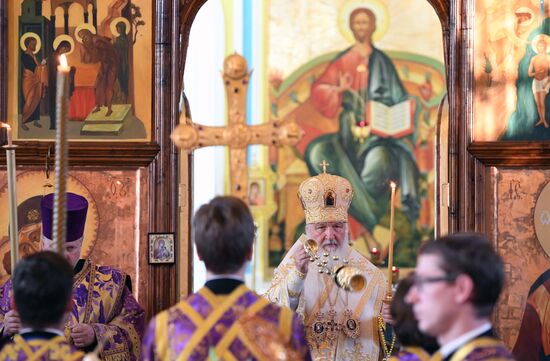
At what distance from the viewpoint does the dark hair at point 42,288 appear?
12.1 feet

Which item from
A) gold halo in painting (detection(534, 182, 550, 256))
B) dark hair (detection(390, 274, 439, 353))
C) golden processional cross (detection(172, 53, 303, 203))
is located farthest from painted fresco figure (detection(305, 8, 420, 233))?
dark hair (detection(390, 274, 439, 353))

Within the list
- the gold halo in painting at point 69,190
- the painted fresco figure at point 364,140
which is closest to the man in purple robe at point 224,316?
the gold halo in painting at point 69,190

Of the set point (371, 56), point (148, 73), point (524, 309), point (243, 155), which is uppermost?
point (371, 56)

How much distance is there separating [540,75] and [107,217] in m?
3.49

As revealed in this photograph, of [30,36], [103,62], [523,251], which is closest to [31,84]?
[30,36]

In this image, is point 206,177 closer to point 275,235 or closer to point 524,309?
point 275,235

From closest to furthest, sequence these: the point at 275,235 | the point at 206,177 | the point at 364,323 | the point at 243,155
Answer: the point at 243,155, the point at 364,323, the point at 206,177, the point at 275,235

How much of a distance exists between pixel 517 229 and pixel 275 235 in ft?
24.2

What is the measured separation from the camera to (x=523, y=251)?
8336 mm

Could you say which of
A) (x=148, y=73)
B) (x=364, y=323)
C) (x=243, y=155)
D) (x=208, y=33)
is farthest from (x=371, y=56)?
(x=243, y=155)

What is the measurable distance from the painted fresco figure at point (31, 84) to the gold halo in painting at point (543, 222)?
3861mm

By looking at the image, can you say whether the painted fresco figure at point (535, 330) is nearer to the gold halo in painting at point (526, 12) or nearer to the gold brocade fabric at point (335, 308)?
the gold brocade fabric at point (335, 308)

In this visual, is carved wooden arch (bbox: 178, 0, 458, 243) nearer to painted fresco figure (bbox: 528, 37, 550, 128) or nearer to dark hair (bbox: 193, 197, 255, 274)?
painted fresco figure (bbox: 528, 37, 550, 128)

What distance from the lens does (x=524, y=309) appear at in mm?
8297
